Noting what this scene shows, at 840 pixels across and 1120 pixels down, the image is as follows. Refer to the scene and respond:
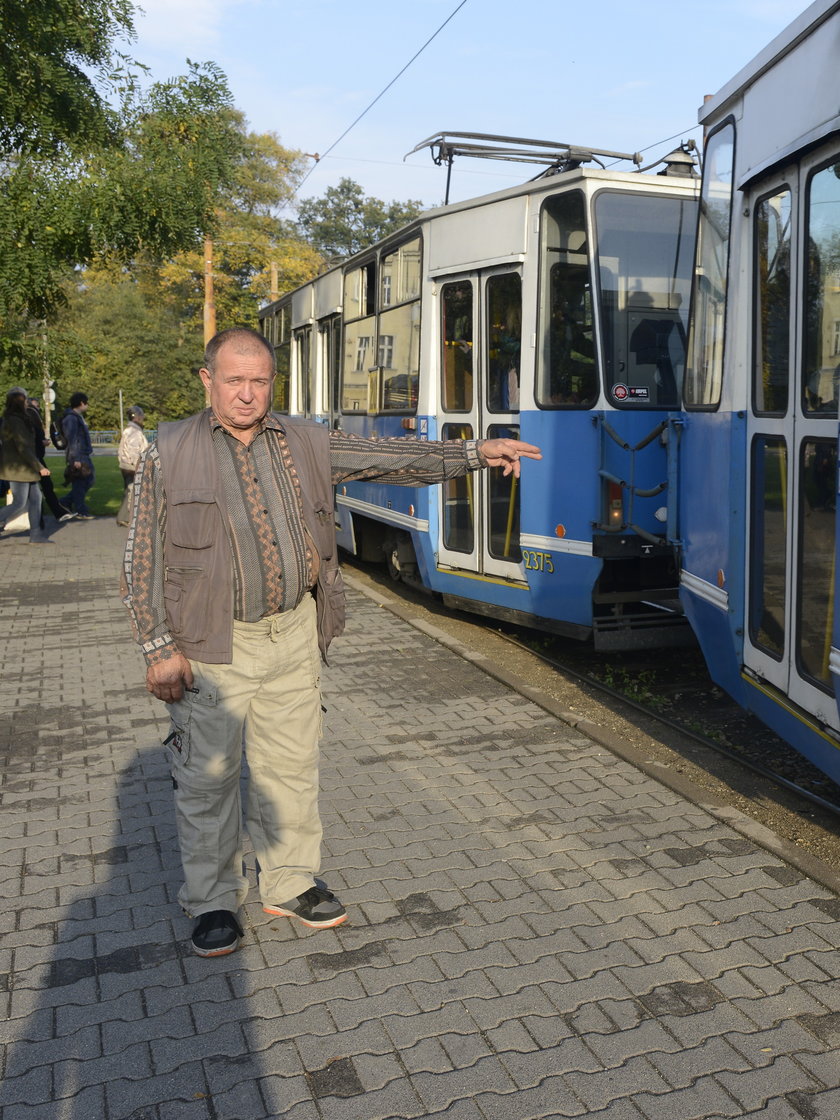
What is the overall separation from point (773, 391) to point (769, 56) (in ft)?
4.50

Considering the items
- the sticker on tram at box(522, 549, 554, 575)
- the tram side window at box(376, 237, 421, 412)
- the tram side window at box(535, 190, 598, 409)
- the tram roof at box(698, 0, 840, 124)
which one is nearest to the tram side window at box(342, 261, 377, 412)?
the tram side window at box(376, 237, 421, 412)

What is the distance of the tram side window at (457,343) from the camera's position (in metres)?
8.54

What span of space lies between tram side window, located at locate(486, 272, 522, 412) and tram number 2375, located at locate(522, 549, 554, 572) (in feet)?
3.39

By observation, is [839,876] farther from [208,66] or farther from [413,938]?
[208,66]

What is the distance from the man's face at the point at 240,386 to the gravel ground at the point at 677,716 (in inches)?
109

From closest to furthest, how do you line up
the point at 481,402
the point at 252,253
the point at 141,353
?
the point at 481,402 → the point at 252,253 → the point at 141,353

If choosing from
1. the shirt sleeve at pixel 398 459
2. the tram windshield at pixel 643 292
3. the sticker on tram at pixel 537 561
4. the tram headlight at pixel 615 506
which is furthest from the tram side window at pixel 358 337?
the shirt sleeve at pixel 398 459

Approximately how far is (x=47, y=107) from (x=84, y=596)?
674 centimetres

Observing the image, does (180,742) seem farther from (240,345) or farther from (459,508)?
(459,508)

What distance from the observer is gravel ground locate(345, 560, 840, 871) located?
16.7 ft

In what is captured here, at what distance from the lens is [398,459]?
154 inches

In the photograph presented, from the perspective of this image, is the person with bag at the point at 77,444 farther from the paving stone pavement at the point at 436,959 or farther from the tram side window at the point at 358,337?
the paving stone pavement at the point at 436,959

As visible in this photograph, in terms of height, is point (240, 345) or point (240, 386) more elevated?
point (240, 345)

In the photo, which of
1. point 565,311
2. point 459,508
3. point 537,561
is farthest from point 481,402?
point 537,561
